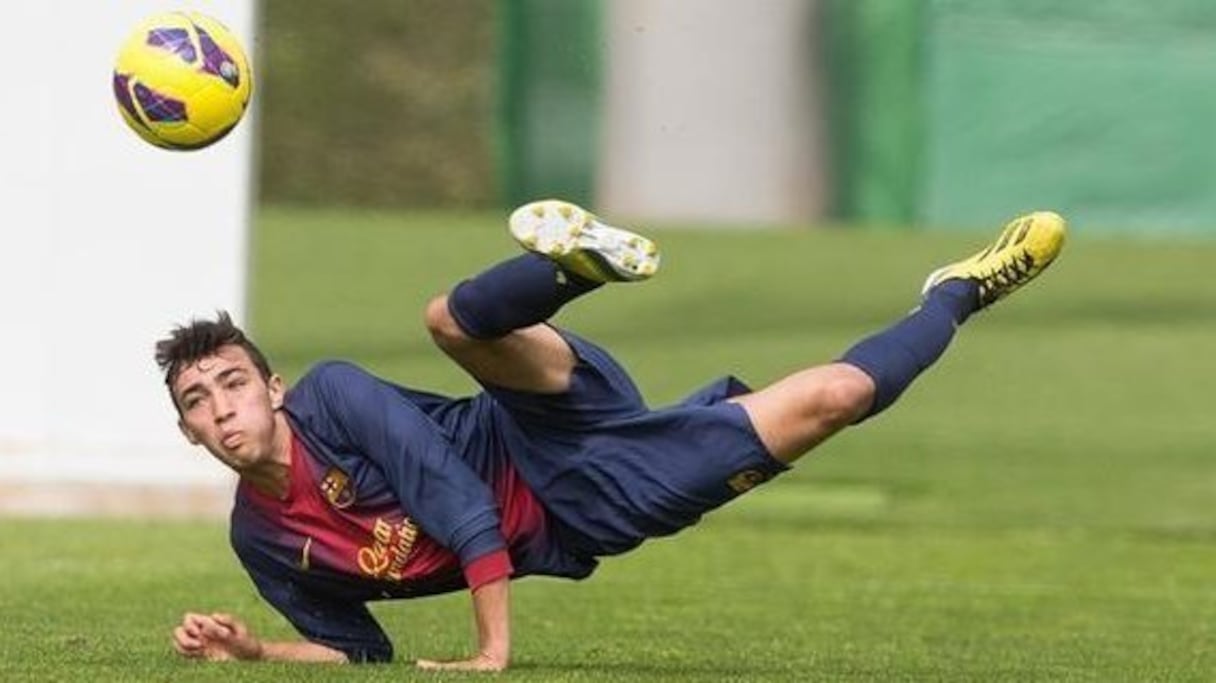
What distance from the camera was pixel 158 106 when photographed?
8336 mm

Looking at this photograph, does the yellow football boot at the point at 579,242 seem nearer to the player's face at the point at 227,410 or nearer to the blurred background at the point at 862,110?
the player's face at the point at 227,410

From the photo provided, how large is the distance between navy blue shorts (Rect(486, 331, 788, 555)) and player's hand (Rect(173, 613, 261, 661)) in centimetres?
81

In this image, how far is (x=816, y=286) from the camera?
873 inches

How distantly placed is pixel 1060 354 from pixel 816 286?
91.8 inches

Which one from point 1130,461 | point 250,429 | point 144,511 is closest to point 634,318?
point 1130,461

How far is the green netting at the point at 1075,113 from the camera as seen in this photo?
670 inches

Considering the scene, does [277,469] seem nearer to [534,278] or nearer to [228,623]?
[228,623]

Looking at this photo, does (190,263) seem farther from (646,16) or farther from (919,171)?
(919,171)

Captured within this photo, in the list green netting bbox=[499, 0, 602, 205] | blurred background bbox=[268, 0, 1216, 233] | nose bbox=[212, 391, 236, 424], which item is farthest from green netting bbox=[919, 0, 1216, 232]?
nose bbox=[212, 391, 236, 424]

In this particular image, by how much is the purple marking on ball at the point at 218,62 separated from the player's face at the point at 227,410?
1111 mm

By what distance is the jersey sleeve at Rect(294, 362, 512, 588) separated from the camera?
7453mm

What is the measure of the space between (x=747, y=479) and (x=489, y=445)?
25.7 inches

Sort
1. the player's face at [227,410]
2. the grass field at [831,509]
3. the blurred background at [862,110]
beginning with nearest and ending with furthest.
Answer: the player's face at [227,410]
the grass field at [831,509]
the blurred background at [862,110]

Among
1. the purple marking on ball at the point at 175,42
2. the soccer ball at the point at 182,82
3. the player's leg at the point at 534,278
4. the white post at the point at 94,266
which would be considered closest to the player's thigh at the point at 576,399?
the player's leg at the point at 534,278
